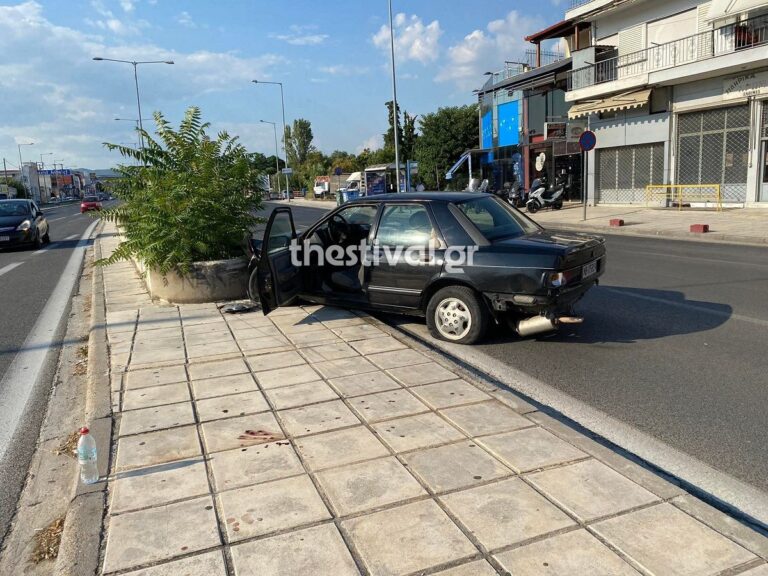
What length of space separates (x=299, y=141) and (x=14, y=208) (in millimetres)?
90834

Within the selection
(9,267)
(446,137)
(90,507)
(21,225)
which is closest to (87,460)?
(90,507)

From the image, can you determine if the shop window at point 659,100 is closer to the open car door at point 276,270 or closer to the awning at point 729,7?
the awning at point 729,7

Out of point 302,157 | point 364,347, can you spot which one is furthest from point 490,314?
point 302,157

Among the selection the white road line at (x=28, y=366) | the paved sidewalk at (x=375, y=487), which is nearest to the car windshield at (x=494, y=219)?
the paved sidewalk at (x=375, y=487)

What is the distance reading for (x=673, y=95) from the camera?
924 inches

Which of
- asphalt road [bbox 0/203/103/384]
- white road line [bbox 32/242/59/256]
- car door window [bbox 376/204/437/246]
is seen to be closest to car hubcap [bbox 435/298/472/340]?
car door window [bbox 376/204/437/246]

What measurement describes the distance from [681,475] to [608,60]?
2586cm

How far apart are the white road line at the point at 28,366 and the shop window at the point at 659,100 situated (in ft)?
73.3

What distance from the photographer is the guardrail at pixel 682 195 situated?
22.0m

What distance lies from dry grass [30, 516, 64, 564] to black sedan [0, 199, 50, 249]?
674 inches

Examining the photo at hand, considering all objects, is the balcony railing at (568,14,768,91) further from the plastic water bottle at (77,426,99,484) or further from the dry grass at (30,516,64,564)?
the dry grass at (30,516,64,564)

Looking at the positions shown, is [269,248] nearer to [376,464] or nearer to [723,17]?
[376,464]

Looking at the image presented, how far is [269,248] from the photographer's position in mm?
6879

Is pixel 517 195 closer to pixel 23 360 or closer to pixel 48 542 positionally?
pixel 23 360
